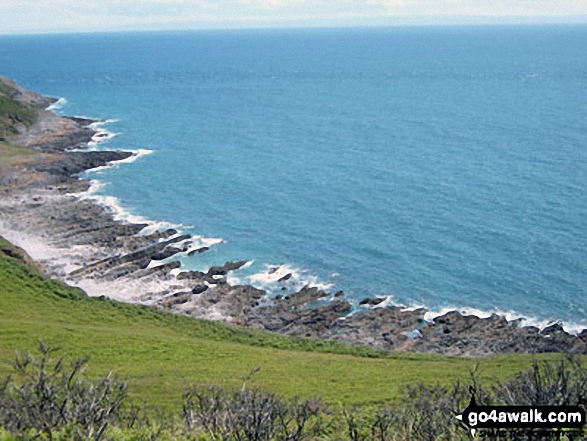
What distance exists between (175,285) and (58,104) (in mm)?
104481

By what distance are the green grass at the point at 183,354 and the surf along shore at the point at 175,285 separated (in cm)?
396

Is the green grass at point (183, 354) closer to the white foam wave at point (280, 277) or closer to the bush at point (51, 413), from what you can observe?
the white foam wave at point (280, 277)

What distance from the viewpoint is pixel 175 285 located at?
56.2 metres

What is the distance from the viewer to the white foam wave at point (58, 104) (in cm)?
14025

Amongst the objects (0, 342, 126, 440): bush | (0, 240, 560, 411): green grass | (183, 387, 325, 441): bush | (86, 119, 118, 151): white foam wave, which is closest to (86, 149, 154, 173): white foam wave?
(86, 119, 118, 151): white foam wave

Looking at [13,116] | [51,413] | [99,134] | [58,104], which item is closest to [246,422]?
[51,413]

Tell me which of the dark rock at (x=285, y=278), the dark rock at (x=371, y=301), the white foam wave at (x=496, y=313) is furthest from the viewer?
the dark rock at (x=285, y=278)

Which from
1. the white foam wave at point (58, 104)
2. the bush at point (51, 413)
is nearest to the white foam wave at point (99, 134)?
the white foam wave at point (58, 104)

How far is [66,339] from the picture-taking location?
125ft

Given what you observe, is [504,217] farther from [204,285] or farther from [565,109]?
[565,109]

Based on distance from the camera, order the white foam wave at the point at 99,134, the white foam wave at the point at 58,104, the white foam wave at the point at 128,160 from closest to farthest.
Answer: the white foam wave at the point at 128,160
the white foam wave at the point at 99,134
the white foam wave at the point at 58,104

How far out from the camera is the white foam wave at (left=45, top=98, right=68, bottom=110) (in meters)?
140

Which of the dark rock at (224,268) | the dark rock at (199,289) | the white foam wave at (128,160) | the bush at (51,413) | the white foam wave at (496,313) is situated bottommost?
the white foam wave at (496,313)

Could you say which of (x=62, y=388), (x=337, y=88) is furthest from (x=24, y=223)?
(x=337, y=88)
